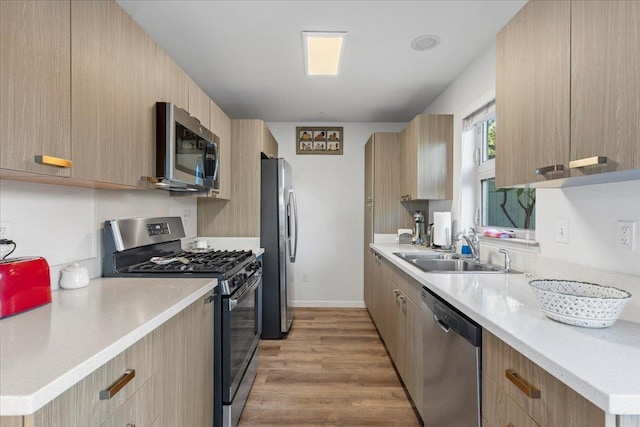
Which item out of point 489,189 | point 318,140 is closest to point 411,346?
point 489,189

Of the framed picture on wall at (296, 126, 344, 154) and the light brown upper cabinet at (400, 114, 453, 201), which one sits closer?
the light brown upper cabinet at (400, 114, 453, 201)

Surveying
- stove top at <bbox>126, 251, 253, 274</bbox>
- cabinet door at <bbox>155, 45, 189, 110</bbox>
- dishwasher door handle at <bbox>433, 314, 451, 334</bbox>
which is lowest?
dishwasher door handle at <bbox>433, 314, 451, 334</bbox>

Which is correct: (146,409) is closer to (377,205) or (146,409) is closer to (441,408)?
(441,408)

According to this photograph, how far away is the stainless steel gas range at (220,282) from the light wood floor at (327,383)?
0.63ft

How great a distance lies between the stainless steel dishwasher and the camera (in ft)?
4.01

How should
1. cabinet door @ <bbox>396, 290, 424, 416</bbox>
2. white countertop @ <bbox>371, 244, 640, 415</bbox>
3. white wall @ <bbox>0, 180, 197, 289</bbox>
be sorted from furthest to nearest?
1. cabinet door @ <bbox>396, 290, 424, 416</bbox>
2. white wall @ <bbox>0, 180, 197, 289</bbox>
3. white countertop @ <bbox>371, 244, 640, 415</bbox>

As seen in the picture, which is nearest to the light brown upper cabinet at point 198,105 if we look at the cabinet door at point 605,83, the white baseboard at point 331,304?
the cabinet door at point 605,83

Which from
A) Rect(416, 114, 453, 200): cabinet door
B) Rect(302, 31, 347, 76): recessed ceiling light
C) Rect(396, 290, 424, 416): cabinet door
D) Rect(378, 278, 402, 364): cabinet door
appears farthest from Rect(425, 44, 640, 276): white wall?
Rect(302, 31, 347, 76): recessed ceiling light

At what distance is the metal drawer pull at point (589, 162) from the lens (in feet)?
3.11

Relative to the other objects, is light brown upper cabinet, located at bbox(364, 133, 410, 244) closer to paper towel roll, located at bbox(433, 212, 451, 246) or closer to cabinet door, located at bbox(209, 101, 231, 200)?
paper towel roll, located at bbox(433, 212, 451, 246)

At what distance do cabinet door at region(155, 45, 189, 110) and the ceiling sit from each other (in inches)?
13.9

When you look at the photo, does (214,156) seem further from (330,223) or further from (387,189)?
(330,223)

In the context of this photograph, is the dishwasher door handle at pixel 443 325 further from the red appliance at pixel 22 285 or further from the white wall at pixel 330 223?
the white wall at pixel 330 223

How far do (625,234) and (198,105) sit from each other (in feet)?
7.99
